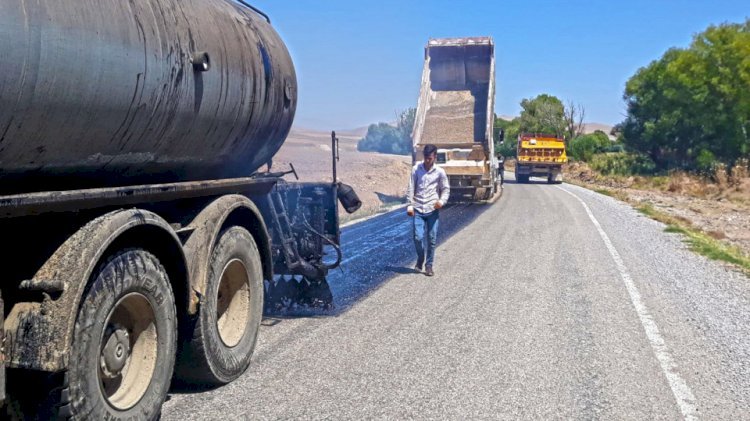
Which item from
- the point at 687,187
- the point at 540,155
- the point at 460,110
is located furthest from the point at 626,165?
the point at 460,110

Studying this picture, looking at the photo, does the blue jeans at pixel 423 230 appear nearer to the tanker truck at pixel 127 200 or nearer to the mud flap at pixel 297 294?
the mud flap at pixel 297 294

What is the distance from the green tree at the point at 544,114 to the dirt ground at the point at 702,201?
35.6 metres

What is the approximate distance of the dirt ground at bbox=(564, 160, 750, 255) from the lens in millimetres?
20500

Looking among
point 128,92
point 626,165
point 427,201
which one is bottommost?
point 626,165

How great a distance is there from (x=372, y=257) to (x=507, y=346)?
203 inches

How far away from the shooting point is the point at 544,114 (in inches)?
3521

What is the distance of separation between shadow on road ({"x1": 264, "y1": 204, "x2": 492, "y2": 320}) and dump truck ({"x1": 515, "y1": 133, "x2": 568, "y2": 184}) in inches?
886

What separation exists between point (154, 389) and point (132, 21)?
77.4 inches

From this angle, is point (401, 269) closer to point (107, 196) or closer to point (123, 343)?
point (123, 343)

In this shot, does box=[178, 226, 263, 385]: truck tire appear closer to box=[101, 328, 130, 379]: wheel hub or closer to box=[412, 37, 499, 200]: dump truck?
box=[101, 328, 130, 379]: wheel hub

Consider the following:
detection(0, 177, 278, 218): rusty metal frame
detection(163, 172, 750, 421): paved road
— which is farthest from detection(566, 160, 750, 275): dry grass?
detection(0, 177, 278, 218): rusty metal frame

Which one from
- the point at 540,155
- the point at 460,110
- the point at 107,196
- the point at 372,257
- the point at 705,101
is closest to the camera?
the point at 107,196

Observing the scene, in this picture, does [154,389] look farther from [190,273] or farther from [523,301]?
[523,301]

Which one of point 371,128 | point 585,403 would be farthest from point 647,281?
point 371,128
